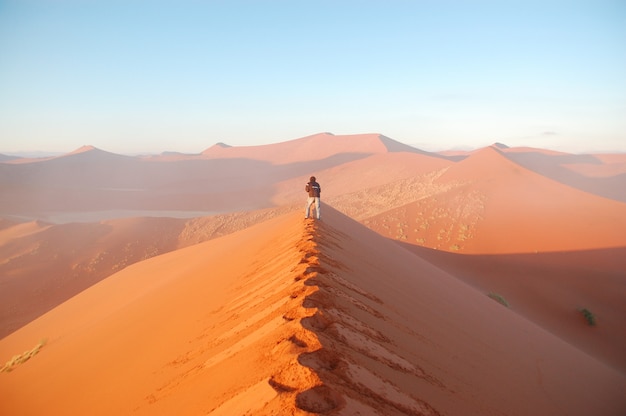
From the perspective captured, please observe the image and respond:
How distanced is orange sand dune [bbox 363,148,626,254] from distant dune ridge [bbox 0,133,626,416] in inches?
4.7

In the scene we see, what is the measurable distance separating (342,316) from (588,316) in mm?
10744

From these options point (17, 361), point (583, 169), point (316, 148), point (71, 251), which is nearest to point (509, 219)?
point (17, 361)

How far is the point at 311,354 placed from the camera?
7.72 feet

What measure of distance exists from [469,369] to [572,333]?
8.24 m

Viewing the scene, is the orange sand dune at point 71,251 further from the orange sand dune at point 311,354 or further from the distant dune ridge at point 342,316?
the orange sand dune at point 311,354

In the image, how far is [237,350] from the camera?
9.64ft

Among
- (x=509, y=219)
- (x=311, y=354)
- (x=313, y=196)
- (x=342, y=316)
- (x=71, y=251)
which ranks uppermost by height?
(x=313, y=196)

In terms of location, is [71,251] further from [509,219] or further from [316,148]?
[316,148]

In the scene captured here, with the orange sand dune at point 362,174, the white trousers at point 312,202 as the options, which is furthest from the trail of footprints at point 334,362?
the orange sand dune at point 362,174

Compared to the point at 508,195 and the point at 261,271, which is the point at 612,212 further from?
the point at 261,271

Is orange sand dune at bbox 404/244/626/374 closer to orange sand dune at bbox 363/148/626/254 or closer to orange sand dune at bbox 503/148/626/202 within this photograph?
orange sand dune at bbox 363/148/626/254

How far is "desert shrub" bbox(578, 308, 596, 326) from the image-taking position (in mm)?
10305

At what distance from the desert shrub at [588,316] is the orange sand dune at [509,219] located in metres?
4.52

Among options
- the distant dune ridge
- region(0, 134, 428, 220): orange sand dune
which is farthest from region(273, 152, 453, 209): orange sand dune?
the distant dune ridge
